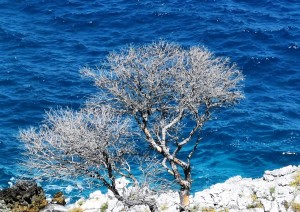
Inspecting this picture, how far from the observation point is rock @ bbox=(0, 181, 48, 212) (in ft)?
139

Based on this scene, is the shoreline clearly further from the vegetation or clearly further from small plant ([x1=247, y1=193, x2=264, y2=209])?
the vegetation

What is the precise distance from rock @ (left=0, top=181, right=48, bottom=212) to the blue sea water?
6361 mm

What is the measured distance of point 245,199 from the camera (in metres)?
36.9

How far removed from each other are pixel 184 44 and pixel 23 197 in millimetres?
40403

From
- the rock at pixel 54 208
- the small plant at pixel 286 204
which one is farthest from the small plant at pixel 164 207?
the rock at pixel 54 208

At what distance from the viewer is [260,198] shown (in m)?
36.7

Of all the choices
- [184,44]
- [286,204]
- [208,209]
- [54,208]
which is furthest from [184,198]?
[184,44]

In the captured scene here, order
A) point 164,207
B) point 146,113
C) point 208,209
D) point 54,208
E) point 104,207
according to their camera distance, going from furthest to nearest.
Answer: point 54,208 → point 104,207 → point 164,207 → point 208,209 → point 146,113

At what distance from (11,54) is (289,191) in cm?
5106

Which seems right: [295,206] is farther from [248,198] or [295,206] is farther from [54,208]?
[54,208]

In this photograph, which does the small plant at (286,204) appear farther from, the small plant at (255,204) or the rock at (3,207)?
the rock at (3,207)

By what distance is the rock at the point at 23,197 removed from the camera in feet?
139

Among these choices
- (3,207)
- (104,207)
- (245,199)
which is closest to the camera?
(245,199)

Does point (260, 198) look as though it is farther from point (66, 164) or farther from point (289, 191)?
point (66, 164)
